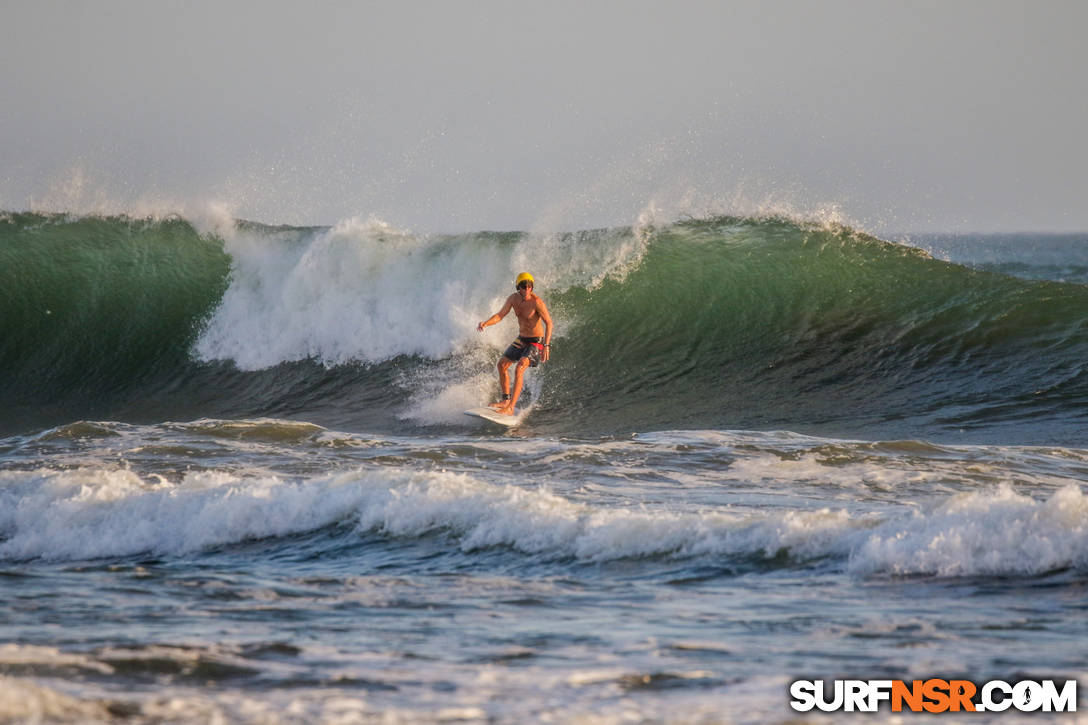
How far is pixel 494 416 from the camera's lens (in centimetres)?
1156

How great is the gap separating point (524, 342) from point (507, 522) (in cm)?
514

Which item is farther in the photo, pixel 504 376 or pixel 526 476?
pixel 504 376

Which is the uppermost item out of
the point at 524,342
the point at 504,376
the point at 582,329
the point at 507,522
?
the point at 582,329

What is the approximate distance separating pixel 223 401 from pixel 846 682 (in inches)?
459

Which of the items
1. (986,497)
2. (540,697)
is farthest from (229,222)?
(540,697)

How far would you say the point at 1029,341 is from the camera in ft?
42.6

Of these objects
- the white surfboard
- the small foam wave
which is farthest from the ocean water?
the white surfboard

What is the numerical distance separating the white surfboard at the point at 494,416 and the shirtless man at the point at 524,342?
6cm
